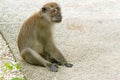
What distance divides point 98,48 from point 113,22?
167cm

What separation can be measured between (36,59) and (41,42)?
34cm

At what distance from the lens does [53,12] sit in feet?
21.6

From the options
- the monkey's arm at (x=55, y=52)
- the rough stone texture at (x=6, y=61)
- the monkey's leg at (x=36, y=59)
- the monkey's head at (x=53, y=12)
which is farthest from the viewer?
the monkey's arm at (x=55, y=52)

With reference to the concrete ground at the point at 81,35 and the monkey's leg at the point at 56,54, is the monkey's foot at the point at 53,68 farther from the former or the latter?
the monkey's leg at the point at 56,54

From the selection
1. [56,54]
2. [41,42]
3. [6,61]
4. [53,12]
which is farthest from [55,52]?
[6,61]

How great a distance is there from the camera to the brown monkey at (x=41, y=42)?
6.69 m

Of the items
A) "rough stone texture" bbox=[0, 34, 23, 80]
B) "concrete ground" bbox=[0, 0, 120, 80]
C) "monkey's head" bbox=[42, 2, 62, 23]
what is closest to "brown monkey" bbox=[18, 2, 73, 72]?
"monkey's head" bbox=[42, 2, 62, 23]

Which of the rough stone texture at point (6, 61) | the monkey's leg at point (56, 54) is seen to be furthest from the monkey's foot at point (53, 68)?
the rough stone texture at point (6, 61)

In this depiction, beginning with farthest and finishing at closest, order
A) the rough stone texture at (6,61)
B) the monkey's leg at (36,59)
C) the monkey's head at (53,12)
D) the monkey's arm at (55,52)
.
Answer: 1. the monkey's arm at (55,52)
2. the monkey's leg at (36,59)
3. the monkey's head at (53,12)
4. the rough stone texture at (6,61)

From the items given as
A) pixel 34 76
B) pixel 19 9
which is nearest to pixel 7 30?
pixel 19 9

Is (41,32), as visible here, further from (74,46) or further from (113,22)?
(113,22)

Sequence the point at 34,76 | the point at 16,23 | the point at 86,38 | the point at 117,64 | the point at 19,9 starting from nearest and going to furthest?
the point at 34,76 < the point at 117,64 < the point at 86,38 < the point at 16,23 < the point at 19,9

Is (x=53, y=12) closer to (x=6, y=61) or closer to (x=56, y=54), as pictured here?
(x=56, y=54)

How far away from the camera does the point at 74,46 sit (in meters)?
7.72
